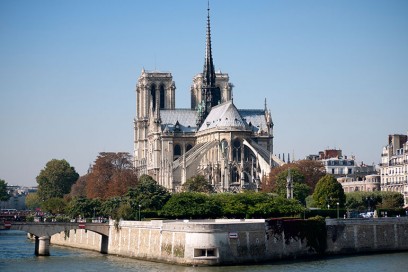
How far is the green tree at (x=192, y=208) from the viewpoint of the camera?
262 ft

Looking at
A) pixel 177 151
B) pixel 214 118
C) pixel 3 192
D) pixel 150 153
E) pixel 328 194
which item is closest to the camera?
pixel 328 194

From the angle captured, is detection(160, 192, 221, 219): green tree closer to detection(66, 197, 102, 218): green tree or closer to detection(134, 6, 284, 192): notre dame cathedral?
detection(66, 197, 102, 218): green tree

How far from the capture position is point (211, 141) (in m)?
134

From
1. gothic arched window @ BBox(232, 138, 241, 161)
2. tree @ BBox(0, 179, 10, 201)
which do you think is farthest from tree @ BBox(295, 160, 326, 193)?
tree @ BBox(0, 179, 10, 201)

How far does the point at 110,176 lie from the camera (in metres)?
129

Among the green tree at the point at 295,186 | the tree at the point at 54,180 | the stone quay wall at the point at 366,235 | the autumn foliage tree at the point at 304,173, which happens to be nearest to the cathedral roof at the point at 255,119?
the autumn foliage tree at the point at 304,173

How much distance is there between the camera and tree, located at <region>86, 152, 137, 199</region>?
11388cm

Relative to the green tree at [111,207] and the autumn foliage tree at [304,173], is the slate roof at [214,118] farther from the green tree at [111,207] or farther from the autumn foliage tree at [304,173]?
the green tree at [111,207]

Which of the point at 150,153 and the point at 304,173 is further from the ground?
the point at 150,153

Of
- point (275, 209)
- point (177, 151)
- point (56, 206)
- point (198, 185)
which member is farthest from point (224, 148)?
point (275, 209)

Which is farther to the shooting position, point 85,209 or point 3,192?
point 3,192

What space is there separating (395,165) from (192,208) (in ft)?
113

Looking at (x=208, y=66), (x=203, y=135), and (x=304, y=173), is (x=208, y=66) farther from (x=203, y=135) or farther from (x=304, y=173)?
(x=304, y=173)

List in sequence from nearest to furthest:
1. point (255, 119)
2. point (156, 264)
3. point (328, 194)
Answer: point (156, 264) < point (328, 194) < point (255, 119)
